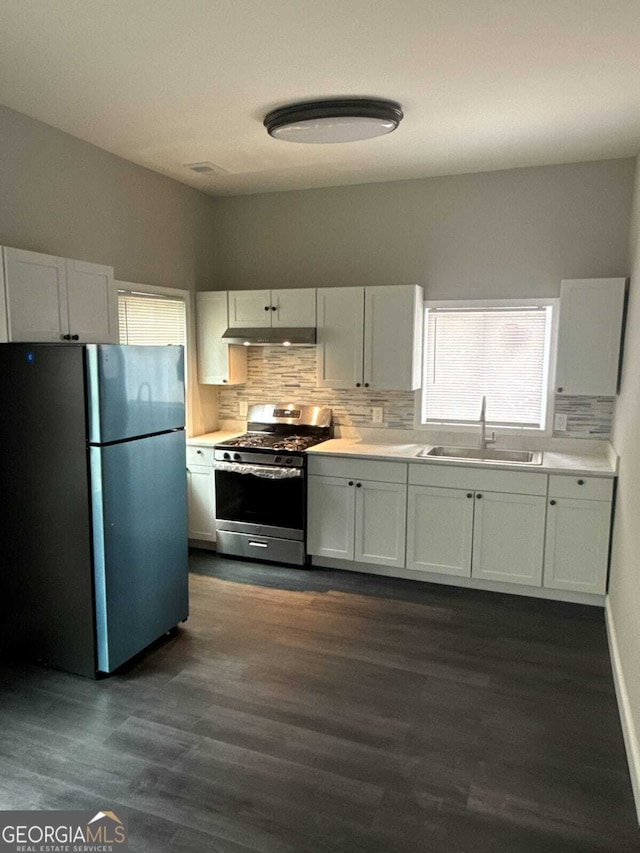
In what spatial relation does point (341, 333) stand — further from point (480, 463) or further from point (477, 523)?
point (477, 523)

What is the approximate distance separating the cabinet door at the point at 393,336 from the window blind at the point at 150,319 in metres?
1.46

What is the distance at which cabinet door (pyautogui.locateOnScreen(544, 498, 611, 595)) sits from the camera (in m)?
3.56

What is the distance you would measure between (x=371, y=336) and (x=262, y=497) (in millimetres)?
1400

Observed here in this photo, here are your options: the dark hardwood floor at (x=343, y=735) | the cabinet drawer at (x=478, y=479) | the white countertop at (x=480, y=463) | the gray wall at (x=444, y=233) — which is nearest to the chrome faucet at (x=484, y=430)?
the white countertop at (x=480, y=463)

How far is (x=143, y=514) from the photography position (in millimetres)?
3043

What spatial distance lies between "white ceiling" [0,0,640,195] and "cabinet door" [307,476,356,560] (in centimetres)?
217

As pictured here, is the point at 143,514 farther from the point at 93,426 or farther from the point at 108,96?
the point at 108,96

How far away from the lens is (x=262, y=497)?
4297 millimetres

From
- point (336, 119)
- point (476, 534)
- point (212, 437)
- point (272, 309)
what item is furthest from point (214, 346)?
point (476, 534)

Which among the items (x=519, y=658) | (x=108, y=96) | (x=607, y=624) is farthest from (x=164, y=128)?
(x=607, y=624)

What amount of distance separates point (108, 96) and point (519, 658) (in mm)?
3489

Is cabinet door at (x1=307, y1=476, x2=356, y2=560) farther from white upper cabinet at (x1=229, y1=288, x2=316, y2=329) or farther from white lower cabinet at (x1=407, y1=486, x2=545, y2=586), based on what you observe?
white upper cabinet at (x1=229, y1=288, x2=316, y2=329)

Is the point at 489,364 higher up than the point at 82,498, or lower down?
higher up

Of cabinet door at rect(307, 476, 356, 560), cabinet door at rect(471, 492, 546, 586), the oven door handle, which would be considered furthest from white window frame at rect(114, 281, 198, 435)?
cabinet door at rect(471, 492, 546, 586)
